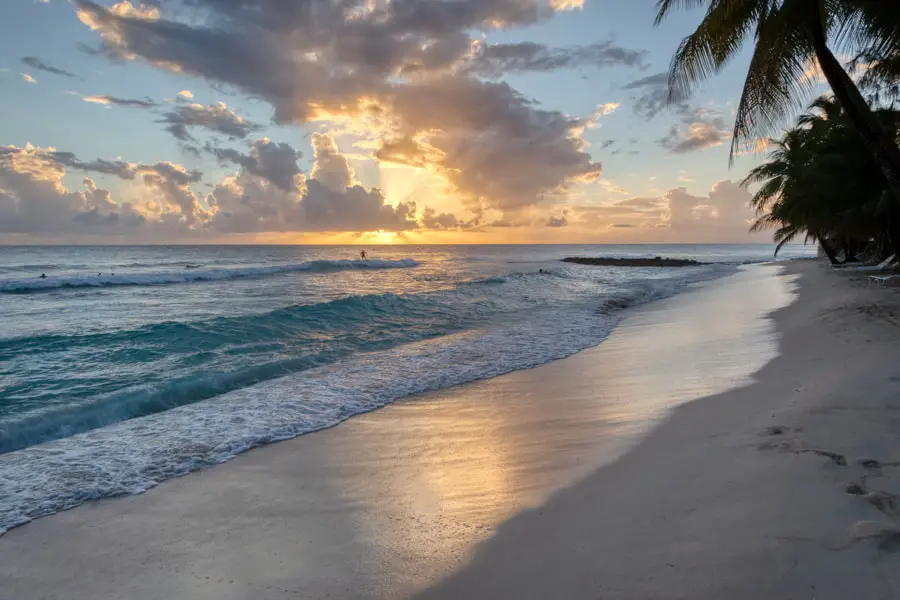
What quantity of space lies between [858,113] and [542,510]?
821 centimetres

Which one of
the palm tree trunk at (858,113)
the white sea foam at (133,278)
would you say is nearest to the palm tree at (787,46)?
the palm tree trunk at (858,113)

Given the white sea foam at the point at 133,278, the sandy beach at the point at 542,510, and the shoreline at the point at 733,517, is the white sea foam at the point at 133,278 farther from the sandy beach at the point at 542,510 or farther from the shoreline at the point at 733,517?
the shoreline at the point at 733,517

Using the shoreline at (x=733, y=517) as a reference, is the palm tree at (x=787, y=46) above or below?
above

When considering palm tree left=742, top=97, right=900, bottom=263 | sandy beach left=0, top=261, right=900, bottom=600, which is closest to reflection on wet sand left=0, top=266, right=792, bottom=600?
sandy beach left=0, top=261, right=900, bottom=600

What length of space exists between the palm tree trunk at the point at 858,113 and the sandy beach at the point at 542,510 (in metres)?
3.00

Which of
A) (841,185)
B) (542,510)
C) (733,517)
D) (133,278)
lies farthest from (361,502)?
(133,278)

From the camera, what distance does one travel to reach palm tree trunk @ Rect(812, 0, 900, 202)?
7.58 meters

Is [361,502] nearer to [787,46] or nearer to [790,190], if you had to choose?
[787,46]

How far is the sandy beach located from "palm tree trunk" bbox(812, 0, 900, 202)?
9.86ft

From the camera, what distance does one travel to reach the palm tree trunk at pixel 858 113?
758 centimetres

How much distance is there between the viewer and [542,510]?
4.12m

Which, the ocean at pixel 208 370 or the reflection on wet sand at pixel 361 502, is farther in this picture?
the ocean at pixel 208 370

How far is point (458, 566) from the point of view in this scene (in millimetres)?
3441

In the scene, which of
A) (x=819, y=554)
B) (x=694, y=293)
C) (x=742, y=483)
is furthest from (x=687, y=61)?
(x=694, y=293)
